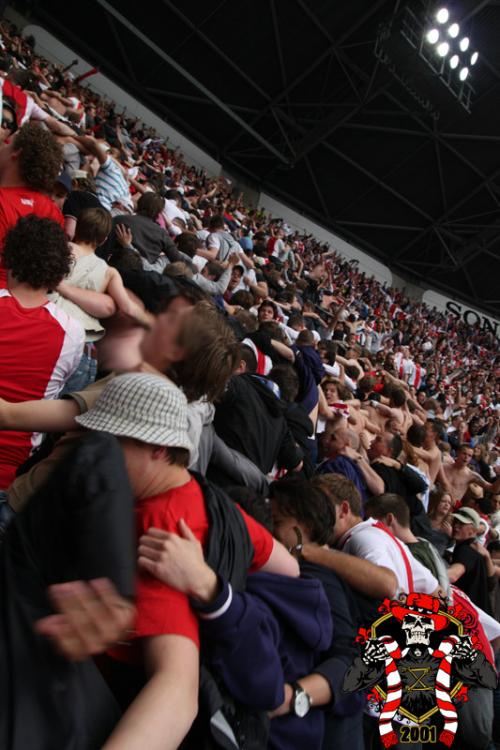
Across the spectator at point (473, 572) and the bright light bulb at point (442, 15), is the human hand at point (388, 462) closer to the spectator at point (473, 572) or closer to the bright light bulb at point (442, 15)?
the spectator at point (473, 572)

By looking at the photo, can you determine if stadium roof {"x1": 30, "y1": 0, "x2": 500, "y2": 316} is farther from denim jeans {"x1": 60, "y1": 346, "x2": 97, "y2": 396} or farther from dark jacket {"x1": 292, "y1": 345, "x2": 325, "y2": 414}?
denim jeans {"x1": 60, "y1": 346, "x2": 97, "y2": 396}

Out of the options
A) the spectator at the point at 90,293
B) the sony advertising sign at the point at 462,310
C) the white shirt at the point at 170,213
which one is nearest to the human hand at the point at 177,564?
the spectator at the point at 90,293

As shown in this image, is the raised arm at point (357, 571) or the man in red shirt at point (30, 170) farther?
the man in red shirt at point (30, 170)

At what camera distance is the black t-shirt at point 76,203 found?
3.12 metres

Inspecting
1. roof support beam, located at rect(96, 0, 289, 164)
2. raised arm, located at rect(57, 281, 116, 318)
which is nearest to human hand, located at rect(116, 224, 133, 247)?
raised arm, located at rect(57, 281, 116, 318)

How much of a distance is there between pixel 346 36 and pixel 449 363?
1078 cm

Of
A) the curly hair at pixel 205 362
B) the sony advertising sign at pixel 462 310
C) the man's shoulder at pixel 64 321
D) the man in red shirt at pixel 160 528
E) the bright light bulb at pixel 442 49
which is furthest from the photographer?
the sony advertising sign at pixel 462 310

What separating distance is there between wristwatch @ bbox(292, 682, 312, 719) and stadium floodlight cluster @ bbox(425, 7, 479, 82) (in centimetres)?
1676

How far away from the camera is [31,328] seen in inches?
68.4

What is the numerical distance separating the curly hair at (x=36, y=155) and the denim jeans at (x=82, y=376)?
33.9 inches

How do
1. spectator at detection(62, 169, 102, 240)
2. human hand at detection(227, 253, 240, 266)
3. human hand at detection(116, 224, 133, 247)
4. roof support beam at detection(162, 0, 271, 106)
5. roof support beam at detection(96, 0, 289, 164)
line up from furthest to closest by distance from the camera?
roof support beam at detection(162, 0, 271, 106), roof support beam at detection(96, 0, 289, 164), human hand at detection(227, 253, 240, 266), human hand at detection(116, 224, 133, 247), spectator at detection(62, 169, 102, 240)

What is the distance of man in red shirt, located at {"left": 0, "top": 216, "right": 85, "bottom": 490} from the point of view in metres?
1.69

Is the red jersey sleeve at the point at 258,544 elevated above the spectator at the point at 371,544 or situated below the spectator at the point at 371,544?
above

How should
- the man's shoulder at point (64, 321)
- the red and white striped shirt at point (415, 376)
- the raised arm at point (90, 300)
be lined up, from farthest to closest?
1. the red and white striped shirt at point (415, 376)
2. the raised arm at point (90, 300)
3. the man's shoulder at point (64, 321)
